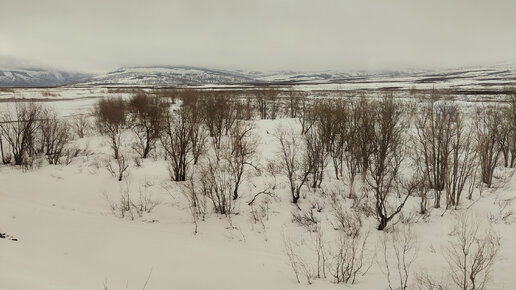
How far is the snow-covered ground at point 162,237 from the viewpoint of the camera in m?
11.5

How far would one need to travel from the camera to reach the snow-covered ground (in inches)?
453

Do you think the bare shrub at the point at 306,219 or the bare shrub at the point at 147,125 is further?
the bare shrub at the point at 147,125

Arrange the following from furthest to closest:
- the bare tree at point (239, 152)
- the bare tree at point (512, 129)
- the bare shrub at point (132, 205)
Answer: the bare tree at point (512, 129), the bare tree at point (239, 152), the bare shrub at point (132, 205)

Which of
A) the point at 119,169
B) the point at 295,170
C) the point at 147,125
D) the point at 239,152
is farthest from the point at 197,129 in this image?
the point at 295,170

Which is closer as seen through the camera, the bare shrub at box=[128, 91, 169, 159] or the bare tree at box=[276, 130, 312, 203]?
the bare tree at box=[276, 130, 312, 203]

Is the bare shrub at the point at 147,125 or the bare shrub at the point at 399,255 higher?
the bare shrub at the point at 147,125

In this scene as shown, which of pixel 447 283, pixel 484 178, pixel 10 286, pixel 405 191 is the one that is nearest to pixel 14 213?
pixel 10 286

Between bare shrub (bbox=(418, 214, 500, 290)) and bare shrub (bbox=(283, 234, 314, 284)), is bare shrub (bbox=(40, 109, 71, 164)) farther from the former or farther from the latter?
bare shrub (bbox=(418, 214, 500, 290))

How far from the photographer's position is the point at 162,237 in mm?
15945

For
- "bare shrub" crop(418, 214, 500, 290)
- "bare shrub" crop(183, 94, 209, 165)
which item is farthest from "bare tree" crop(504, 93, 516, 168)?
"bare shrub" crop(183, 94, 209, 165)

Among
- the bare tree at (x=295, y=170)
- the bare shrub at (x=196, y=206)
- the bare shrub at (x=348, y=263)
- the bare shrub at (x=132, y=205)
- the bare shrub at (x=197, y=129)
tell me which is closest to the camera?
the bare shrub at (x=348, y=263)

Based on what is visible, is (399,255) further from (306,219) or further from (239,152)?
(239,152)

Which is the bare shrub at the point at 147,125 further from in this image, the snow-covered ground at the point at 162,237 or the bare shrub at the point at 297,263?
the bare shrub at the point at 297,263

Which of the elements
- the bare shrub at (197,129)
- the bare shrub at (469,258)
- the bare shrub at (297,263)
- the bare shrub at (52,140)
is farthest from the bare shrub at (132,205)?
the bare shrub at (469,258)
